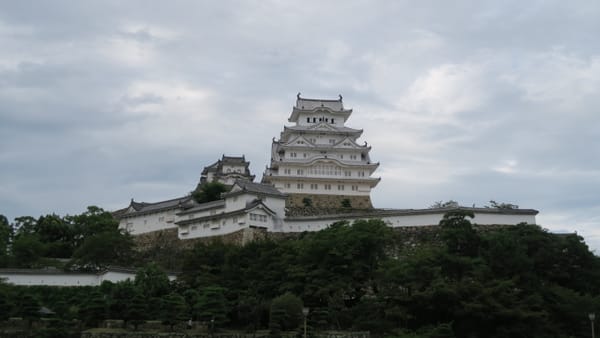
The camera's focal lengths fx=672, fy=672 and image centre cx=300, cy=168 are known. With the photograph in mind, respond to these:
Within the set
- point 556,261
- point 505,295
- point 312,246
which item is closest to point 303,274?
point 312,246

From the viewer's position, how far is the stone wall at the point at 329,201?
44469 millimetres

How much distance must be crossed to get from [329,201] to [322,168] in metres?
2.43

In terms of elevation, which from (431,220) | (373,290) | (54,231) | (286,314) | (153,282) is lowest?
(286,314)

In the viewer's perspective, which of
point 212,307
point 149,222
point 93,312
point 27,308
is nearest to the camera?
point 212,307

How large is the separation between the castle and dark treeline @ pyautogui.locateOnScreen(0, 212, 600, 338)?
5.45 m

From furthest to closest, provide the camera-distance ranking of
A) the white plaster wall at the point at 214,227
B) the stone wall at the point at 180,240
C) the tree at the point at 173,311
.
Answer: the white plaster wall at the point at 214,227 < the stone wall at the point at 180,240 < the tree at the point at 173,311

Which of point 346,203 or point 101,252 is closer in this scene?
point 101,252

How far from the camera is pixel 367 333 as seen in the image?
25.6m

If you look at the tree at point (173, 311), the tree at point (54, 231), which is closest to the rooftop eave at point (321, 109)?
the tree at point (54, 231)

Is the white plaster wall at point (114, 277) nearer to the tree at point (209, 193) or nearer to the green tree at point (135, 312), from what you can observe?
the green tree at point (135, 312)

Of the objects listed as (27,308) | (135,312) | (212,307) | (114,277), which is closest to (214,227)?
(114,277)

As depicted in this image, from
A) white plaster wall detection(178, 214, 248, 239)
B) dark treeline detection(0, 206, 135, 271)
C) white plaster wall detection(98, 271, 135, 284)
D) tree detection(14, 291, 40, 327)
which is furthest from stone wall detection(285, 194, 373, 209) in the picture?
tree detection(14, 291, 40, 327)

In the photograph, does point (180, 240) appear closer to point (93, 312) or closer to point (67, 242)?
point (67, 242)

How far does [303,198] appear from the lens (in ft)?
147
